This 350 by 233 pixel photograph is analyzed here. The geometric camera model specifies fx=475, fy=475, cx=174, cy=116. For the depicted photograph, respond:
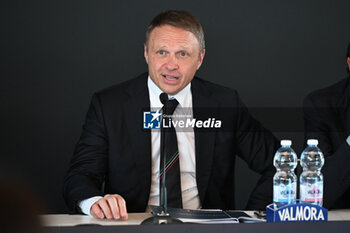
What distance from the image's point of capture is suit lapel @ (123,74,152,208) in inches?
96.4

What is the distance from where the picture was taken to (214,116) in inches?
105

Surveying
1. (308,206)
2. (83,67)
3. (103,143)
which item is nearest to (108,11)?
(83,67)

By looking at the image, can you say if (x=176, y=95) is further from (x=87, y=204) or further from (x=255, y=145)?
(x=87, y=204)

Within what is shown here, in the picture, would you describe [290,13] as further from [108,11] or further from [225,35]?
[108,11]

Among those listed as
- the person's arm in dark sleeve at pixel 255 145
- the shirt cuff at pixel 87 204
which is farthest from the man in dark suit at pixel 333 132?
the shirt cuff at pixel 87 204

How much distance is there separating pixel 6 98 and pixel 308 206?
2084 millimetres

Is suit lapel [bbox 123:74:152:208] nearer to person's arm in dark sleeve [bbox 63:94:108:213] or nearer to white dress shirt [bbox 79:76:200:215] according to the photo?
white dress shirt [bbox 79:76:200:215]

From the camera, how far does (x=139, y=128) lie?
2.52 metres

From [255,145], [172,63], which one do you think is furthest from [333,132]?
[172,63]

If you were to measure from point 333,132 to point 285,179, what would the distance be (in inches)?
36.0

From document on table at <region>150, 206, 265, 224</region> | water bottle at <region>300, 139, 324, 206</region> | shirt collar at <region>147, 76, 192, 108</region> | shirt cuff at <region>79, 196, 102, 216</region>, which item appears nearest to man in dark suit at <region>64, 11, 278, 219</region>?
shirt collar at <region>147, 76, 192, 108</region>

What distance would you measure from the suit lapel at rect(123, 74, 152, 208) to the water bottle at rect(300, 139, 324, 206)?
0.81m

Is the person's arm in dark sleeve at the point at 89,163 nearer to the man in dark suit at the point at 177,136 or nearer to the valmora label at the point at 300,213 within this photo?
the man in dark suit at the point at 177,136

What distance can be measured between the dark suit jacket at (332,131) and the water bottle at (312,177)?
0.09m
